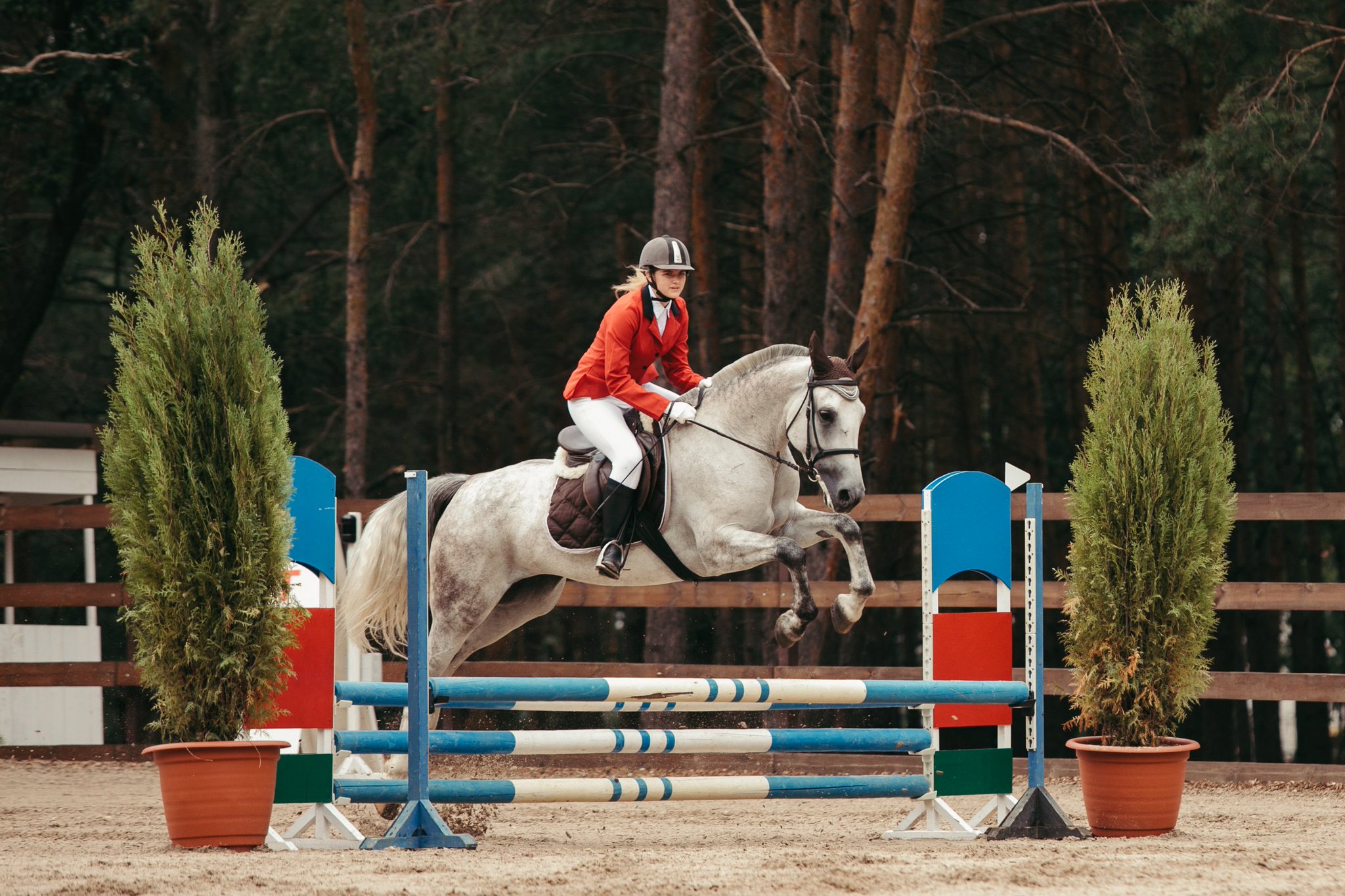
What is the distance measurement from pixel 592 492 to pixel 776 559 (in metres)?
0.81

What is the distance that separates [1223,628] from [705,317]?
5.57 m

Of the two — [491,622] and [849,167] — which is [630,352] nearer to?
[491,622]

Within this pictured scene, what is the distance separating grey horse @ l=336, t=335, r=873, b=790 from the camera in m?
5.54

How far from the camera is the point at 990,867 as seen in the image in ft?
14.1

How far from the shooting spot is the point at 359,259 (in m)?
13.6

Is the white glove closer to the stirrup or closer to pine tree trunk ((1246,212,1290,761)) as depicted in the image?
the stirrup

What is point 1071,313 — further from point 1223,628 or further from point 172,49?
point 172,49

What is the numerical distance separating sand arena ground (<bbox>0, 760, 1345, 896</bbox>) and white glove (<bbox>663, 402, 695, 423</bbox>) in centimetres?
156

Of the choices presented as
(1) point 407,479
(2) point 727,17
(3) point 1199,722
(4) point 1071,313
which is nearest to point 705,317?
(2) point 727,17

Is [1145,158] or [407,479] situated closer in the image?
[407,479]

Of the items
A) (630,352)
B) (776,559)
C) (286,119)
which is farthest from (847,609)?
(286,119)

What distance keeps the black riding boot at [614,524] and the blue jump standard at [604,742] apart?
0.80 m

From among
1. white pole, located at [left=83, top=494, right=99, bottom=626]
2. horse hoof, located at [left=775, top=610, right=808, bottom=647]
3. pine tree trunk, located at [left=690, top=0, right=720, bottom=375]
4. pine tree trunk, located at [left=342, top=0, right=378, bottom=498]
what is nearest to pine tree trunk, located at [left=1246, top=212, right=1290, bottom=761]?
pine tree trunk, located at [left=690, top=0, right=720, bottom=375]

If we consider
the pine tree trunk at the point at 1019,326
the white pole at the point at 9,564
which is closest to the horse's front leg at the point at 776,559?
the white pole at the point at 9,564
